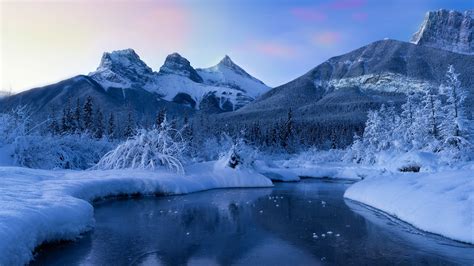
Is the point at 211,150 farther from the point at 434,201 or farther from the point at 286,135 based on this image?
the point at 434,201

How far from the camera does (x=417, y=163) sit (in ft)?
127

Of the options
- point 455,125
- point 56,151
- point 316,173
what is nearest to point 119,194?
point 56,151

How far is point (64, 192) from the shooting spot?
631 inches

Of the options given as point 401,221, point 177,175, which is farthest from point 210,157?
point 401,221

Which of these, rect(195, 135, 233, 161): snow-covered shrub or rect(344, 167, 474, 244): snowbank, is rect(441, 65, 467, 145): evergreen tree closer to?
rect(344, 167, 474, 244): snowbank

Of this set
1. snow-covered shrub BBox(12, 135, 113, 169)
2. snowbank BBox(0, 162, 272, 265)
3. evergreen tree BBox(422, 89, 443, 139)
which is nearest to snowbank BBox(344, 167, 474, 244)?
snowbank BBox(0, 162, 272, 265)

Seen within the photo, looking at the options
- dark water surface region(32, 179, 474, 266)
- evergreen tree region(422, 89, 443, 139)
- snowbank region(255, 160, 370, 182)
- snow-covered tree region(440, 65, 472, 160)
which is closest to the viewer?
dark water surface region(32, 179, 474, 266)

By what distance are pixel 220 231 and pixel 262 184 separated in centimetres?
1710

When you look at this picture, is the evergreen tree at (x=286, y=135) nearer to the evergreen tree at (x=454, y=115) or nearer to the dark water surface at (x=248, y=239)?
the evergreen tree at (x=454, y=115)

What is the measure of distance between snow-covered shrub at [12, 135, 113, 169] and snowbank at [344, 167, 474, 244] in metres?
20.4

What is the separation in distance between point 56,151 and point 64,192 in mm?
16993

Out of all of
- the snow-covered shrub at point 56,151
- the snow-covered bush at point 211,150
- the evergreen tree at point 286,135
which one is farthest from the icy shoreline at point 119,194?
the evergreen tree at point 286,135

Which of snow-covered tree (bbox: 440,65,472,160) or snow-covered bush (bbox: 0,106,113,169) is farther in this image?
snow-covered tree (bbox: 440,65,472,160)

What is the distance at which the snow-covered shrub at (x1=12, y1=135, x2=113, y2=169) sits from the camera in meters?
27.3
